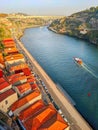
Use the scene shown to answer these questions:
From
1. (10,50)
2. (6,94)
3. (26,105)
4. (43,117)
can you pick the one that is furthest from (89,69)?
(43,117)

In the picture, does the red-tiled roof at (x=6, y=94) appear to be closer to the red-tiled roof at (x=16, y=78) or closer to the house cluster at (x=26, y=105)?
the house cluster at (x=26, y=105)

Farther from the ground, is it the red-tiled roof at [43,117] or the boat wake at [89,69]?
the red-tiled roof at [43,117]

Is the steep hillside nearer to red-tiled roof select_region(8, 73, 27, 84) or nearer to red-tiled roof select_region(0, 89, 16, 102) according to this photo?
red-tiled roof select_region(8, 73, 27, 84)

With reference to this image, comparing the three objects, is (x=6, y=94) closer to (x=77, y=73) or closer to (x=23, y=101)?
(x=23, y=101)

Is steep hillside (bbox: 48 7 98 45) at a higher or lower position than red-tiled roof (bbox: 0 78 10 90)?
lower

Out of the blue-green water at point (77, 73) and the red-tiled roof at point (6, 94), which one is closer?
the red-tiled roof at point (6, 94)

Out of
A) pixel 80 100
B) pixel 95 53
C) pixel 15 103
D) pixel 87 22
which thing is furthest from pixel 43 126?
pixel 87 22

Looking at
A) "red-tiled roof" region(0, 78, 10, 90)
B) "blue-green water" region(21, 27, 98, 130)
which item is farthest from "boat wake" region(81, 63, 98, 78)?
"red-tiled roof" region(0, 78, 10, 90)

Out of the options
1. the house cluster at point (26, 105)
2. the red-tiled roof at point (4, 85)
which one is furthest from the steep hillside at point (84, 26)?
the red-tiled roof at point (4, 85)
